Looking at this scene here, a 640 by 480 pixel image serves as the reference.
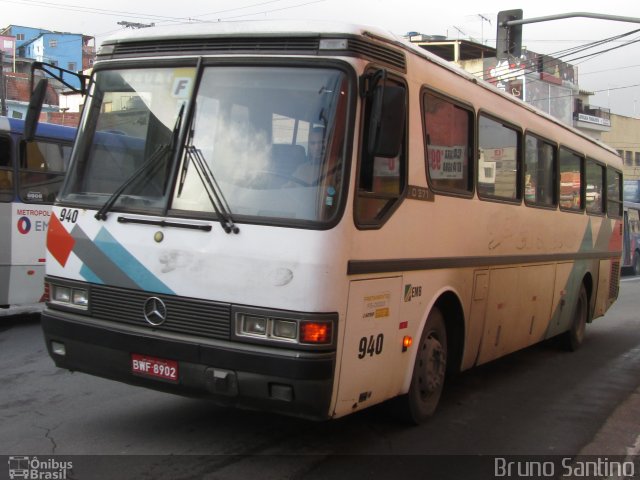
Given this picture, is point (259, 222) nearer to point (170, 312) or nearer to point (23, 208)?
point (170, 312)

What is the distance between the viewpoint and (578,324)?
33.0 ft

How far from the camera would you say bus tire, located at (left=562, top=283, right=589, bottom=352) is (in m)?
9.80

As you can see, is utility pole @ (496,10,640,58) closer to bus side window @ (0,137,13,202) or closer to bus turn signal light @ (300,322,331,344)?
bus side window @ (0,137,13,202)

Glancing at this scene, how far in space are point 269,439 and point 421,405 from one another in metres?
1.31

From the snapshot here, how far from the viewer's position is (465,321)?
6.12 meters

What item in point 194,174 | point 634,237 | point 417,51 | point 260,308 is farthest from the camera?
point 634,237

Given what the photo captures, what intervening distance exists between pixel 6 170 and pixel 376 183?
7.16 metres

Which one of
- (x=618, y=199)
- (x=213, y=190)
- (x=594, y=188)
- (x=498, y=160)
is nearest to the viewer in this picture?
(x=213, y=190)

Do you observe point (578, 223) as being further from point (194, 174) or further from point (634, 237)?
point (634, 237)

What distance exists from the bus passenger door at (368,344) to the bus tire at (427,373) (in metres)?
0.53

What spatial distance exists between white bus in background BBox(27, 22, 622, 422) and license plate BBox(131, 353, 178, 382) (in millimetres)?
11

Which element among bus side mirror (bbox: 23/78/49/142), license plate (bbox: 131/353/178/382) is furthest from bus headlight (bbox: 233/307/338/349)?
bus side mirror (bbox: 23/78/49/142)

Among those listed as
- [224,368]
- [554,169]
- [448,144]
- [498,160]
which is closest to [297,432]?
[224,368]

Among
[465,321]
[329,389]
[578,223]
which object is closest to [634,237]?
[578,223]
